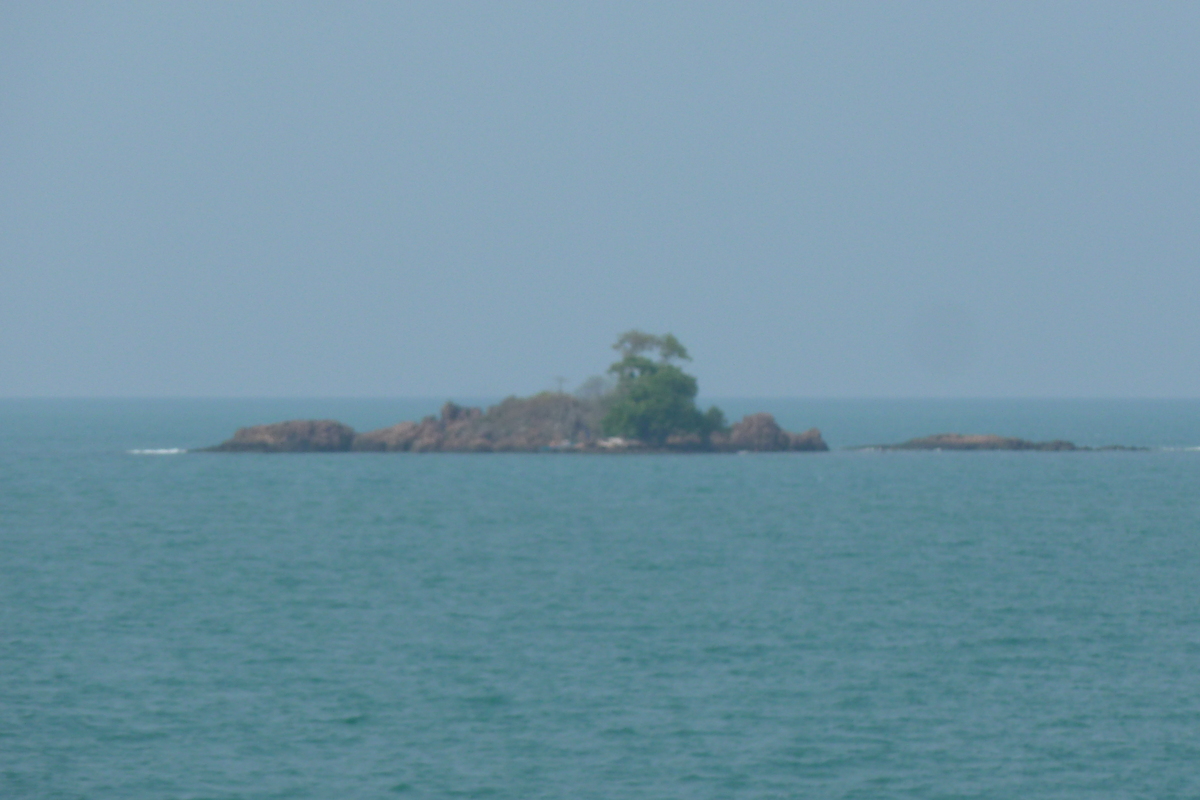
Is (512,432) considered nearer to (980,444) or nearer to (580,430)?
(580,430)

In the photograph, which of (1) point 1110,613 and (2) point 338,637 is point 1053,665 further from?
(2) point 338,637

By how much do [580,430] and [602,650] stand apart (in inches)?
3378

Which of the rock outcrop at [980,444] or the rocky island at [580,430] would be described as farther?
the rock outcrop at [980,444]

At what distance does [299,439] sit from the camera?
12300 centimetres

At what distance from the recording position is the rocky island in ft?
391

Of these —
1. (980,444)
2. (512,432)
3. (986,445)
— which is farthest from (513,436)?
(986,445)

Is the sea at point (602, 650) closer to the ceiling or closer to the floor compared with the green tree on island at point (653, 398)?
closer to the floor

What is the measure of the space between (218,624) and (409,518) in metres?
31.0

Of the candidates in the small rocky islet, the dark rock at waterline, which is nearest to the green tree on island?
the small rocky islet

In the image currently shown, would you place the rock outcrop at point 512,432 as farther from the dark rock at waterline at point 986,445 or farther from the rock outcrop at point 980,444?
the rock outcrop at point 980,444

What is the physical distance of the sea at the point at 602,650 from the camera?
93.0ft

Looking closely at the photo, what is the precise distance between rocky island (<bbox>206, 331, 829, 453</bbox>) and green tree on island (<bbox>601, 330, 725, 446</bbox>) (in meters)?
0.08

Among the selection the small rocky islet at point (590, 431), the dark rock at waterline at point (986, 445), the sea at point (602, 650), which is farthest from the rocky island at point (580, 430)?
the sea at point (602, 650)

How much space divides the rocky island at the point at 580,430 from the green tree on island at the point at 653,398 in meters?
0.08
